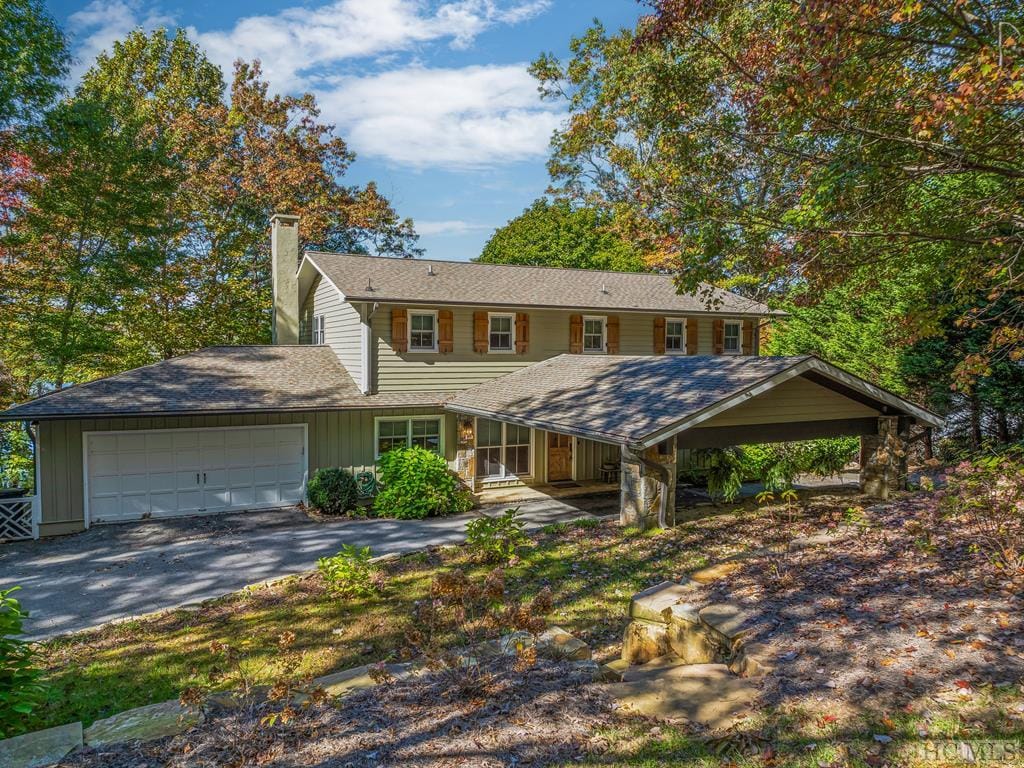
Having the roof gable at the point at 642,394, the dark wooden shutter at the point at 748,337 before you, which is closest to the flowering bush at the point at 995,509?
the roof gable at the point at 642,394

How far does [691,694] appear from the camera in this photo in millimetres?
4324

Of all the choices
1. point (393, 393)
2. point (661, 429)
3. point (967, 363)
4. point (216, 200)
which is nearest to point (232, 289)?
point (216, 200)

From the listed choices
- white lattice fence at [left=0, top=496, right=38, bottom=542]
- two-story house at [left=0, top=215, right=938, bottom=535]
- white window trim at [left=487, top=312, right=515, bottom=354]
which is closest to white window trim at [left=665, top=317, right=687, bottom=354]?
two-story house at [left=0, top=215, right=938, bottom=535]

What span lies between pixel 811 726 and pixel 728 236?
6.87m

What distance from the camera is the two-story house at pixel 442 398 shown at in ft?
36.3

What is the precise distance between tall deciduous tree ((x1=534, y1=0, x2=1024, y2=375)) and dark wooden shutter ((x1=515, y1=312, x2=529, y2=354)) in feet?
19.6

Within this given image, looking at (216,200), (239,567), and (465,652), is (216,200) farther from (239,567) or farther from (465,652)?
(465,652)

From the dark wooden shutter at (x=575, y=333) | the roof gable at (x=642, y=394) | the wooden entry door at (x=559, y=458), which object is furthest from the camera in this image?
the dark wooden shutter at (x=575, y=333)

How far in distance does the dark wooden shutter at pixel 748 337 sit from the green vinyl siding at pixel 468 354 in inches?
149

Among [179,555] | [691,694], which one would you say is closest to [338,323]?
[179,555]

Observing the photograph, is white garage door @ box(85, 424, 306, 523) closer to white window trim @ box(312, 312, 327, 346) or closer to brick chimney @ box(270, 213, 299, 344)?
white window trim @ box(312, 312, 327, 346)

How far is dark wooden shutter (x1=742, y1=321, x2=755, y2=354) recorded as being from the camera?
1947 centimetres

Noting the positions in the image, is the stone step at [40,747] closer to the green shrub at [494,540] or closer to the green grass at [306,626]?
the green grass at [306,626]

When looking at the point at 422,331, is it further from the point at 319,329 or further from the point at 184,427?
the point at 184,427
